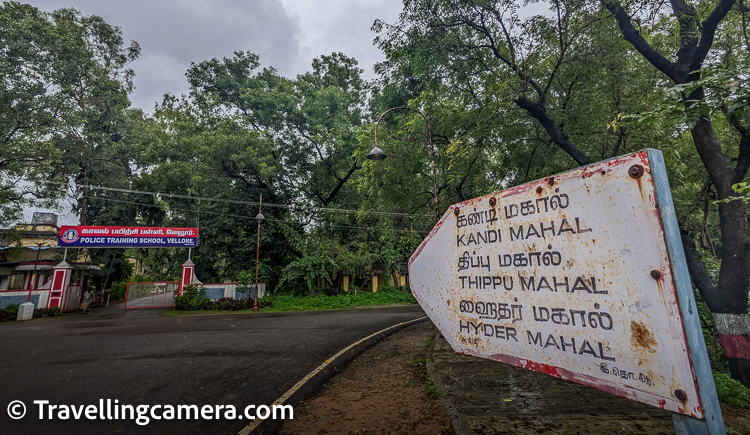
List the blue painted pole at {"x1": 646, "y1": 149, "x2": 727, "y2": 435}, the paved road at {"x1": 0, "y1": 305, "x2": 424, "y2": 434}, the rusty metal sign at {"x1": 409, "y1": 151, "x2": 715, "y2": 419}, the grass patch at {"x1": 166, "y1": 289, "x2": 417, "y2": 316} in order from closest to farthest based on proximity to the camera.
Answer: the blue painted pole at {"x1": 646, "y1": 149, "x2": 727, "y2": 435}, the rusty metal sign at {"x1": 409, "y1": 151, "x2": 715, "y2": 419}, the paved road at {"x1": 0, "y1": 305, "x2": 424, "y2": 434}, the grass patch at {"x1": 166, "y1": 289, "x2": 417, "y2": 316}

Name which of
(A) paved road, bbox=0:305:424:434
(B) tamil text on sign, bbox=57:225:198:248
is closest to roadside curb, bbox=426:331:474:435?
(A) paved road, bbox=0:305:424:434

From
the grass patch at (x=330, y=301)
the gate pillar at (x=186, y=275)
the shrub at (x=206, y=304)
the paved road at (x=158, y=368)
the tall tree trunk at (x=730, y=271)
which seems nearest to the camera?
the paved road at (x=158, y=368)

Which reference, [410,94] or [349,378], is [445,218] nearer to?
[349,378]

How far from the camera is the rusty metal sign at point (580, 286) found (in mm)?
1383

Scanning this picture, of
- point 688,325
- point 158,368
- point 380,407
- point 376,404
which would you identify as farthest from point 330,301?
point 688,325

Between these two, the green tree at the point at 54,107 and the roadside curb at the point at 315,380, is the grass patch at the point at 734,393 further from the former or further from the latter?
the green tree at the point at 54,107

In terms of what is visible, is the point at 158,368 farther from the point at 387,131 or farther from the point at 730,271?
the point at 730,271

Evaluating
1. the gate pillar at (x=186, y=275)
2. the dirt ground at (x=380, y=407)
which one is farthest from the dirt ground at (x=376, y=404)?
the gate pillar at (x=186, y=275)

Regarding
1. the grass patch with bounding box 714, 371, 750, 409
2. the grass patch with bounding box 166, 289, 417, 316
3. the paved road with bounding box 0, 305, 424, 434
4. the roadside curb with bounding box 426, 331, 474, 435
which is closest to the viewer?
the roadside curb with bounding box 426, 331, 474, 435

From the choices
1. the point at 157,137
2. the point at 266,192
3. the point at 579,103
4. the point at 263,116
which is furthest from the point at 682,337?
the point at 157,137

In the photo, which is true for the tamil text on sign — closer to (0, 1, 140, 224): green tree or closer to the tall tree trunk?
(0, 1, 140, 224): green tree

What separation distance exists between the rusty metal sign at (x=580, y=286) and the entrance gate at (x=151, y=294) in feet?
69.1

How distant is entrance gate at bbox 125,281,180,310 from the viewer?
61.7 ft

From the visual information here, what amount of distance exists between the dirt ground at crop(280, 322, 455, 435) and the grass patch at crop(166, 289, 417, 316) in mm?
12160
